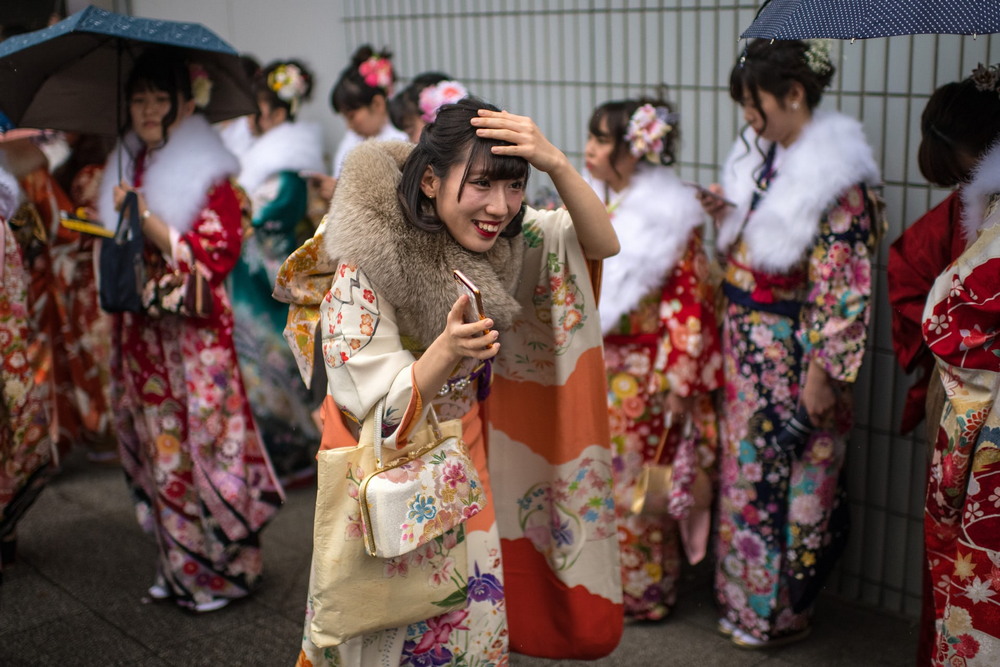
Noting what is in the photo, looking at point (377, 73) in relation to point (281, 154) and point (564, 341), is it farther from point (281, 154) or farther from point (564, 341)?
point (564, 341)

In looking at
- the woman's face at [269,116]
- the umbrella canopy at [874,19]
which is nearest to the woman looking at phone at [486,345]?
the umbrella canopy at [874,19]

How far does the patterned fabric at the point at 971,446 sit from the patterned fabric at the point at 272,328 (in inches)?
124

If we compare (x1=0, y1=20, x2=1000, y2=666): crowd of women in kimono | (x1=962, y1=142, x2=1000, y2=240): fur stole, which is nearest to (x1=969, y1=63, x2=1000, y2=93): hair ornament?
(x1=0, y1=20, x2=1000, y2=666): crowd of women in kimono

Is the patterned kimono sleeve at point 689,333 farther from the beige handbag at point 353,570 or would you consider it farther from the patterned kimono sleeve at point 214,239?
the patterned kimono sleeve at point 214,239

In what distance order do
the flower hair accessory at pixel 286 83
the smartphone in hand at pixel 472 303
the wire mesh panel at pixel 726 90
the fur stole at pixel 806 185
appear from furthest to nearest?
the flower hair accessory at pixel 286 83 < the wire mesh panel at pixel 726 90 < the fur stole at pixel 806 185 < the smartphone in hand at pixel 472 303

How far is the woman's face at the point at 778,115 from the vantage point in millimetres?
3406

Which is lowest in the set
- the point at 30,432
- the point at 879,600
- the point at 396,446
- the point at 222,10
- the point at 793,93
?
the point at 879,600

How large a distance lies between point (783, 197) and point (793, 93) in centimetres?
34

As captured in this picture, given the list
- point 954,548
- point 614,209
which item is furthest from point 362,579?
point 614,209

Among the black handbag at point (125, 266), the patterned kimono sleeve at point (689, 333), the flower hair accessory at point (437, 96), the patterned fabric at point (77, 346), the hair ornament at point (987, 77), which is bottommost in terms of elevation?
the patterned fabric at point (77, 346)

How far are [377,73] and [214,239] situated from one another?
1.84 metres

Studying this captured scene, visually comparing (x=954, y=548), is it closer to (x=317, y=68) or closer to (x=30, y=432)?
(x=30, y=432)

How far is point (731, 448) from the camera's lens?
12.0 ft

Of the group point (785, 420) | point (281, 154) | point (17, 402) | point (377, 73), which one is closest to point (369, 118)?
point (377, 73)
